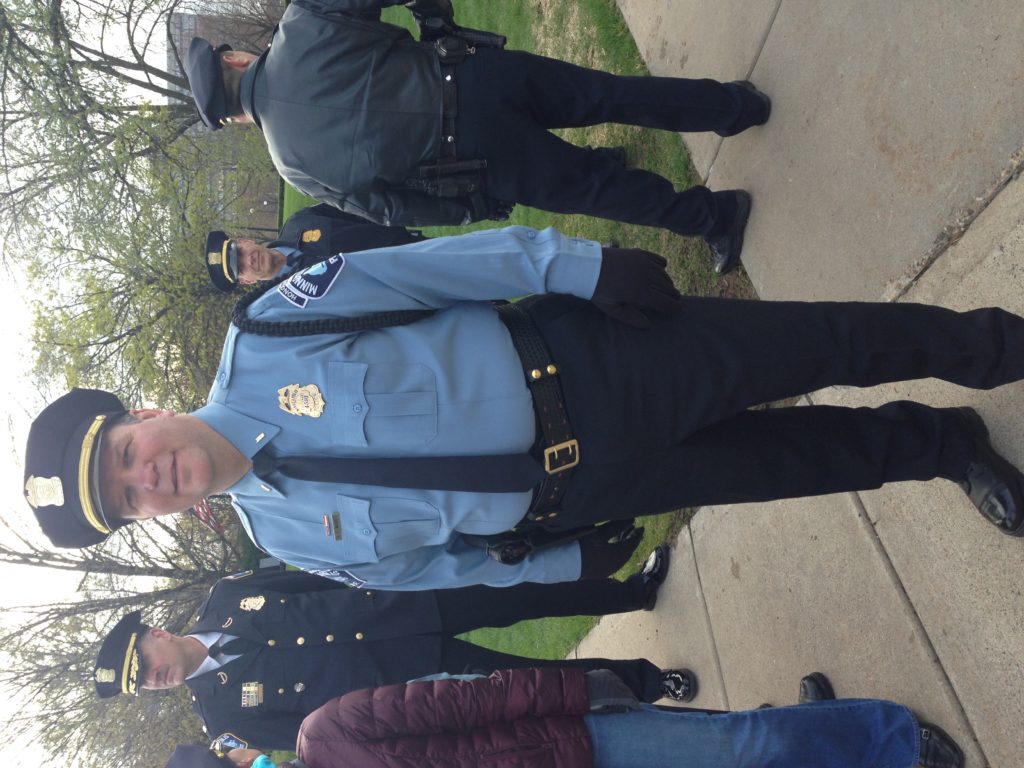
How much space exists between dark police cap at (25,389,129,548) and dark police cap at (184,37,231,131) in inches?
60.2

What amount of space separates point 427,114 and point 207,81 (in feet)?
3.20

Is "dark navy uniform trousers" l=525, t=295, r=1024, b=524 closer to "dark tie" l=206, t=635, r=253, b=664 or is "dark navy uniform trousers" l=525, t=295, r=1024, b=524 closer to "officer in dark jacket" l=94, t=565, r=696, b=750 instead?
"officer in dark jacket" l=94, t=565, r=696, b=750

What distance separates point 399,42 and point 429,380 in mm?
1643

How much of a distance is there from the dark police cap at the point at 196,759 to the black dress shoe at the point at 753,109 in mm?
3800

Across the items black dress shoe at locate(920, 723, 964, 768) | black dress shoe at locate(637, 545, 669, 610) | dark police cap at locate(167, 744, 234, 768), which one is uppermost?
black dress shoe at locate(920, 723, 964, 768)

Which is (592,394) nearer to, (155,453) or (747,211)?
(155,453)

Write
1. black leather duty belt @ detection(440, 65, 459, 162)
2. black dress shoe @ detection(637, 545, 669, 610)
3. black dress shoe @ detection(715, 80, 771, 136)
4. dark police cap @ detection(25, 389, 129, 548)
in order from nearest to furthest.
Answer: dark police cap @ detection(25, 389, 129, 548), black leather duty belt @ detection(440, 65, 459, 162), black dress shoe @ detection(715, 80, 771, 136), black dress shoe @ detection(637, 545, 669, 610)

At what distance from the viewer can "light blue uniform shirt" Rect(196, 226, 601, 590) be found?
2.14m

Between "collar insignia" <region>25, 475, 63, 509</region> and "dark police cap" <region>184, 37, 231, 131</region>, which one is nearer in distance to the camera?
"collar insignia" <region>25, 475, 63, 509</region>

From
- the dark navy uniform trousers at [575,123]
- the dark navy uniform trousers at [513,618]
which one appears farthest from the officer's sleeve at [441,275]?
the dark navy uniform trousers at [513,618]

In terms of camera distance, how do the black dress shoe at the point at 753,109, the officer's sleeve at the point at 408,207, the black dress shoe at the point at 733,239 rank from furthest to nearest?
1. the black dress shoe at the point at 733,239
2. the black dress shoe at the point at 753,109
3. the officer's sleeve at the point at 408,207

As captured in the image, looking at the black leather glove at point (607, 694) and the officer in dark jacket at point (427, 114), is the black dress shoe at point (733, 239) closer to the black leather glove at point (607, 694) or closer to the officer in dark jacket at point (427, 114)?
the officer in dark jacket at point (427, 114)

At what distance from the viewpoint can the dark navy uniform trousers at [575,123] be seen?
3025mm

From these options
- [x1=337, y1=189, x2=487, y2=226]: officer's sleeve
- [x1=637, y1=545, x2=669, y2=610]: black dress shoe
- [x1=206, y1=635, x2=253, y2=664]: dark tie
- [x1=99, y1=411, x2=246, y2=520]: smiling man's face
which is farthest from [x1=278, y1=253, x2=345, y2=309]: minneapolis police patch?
[x1=637, y1=545, x2=669, y2=610]: black dress shoe
